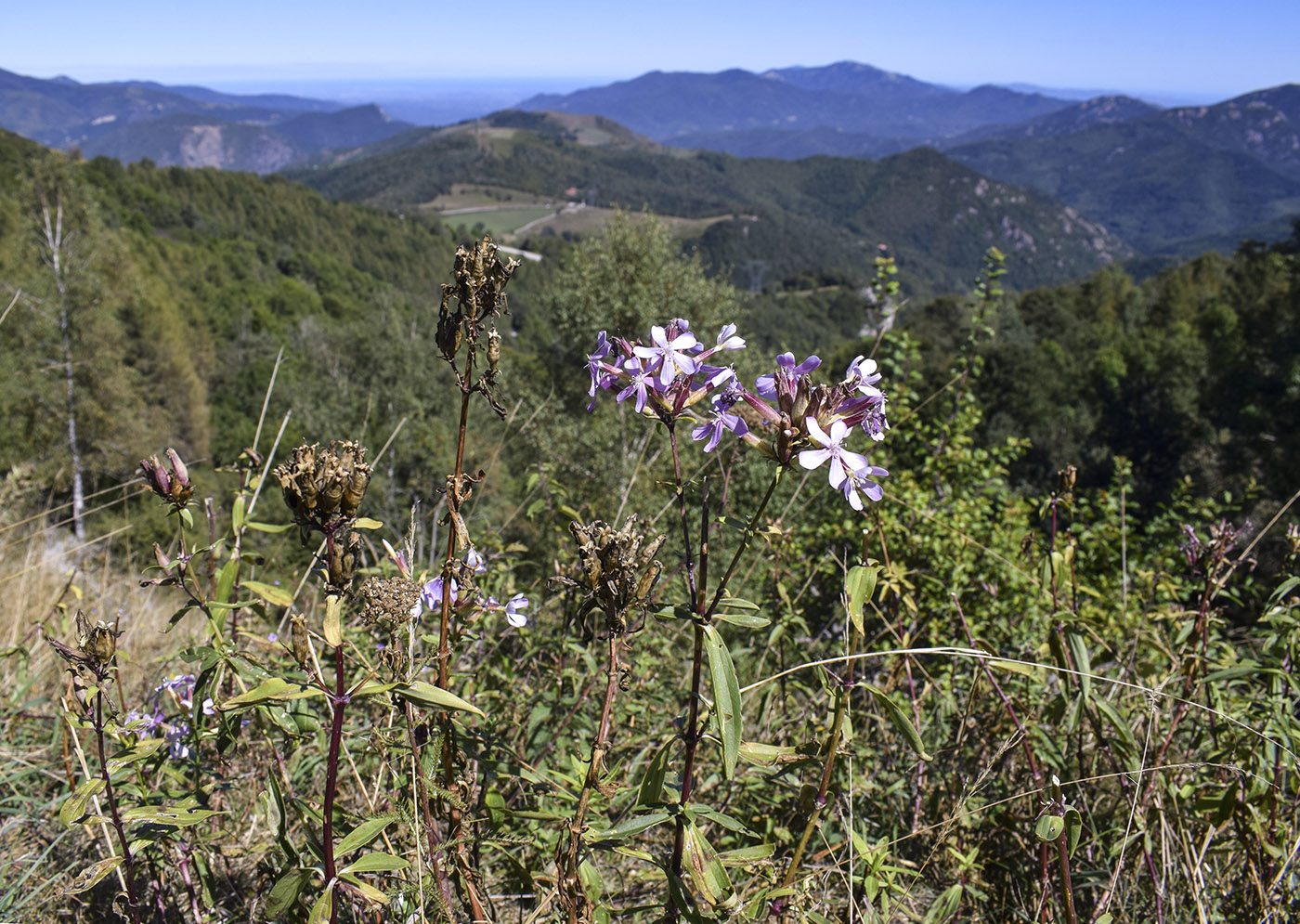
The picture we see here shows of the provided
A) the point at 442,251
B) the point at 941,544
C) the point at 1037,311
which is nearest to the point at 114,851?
the point at 941,544

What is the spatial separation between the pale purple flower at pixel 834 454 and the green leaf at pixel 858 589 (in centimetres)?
22

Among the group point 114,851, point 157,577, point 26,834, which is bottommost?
point 26,834

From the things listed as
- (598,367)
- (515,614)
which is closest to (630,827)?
(515,614)

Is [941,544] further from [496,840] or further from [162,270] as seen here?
[162,270]

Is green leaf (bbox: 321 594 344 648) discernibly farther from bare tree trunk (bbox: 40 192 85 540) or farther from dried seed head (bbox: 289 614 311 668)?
bare tree trunk (bbox: 40 192 85 540)

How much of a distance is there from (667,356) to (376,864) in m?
0.94

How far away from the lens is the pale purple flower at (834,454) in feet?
3.44

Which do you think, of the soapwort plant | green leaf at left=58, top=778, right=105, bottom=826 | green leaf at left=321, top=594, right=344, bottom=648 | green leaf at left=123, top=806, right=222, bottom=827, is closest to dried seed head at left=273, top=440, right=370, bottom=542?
green leaf at left=321, top=594, right=344, bottom=648

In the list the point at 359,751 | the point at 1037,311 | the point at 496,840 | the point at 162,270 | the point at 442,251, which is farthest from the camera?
the point at 442,251

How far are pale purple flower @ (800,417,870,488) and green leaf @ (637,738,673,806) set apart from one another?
0.52m

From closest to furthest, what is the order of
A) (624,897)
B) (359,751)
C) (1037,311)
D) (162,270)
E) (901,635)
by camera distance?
(624,897), (359,751), (901,635), (1037,311), (162,270)

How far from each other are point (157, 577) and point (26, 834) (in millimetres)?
1116

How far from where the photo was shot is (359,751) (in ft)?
6.40

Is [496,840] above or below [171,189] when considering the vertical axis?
below
